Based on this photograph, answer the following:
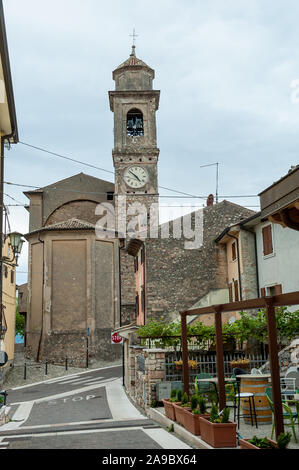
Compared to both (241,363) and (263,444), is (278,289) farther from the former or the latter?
(263,444)

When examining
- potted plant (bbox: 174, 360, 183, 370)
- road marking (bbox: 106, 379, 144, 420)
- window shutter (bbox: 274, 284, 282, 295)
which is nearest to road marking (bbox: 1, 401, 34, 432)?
road marking (bbox: 106, 379, 144, 420)

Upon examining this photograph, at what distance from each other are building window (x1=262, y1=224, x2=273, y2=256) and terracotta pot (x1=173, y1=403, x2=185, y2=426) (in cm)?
982

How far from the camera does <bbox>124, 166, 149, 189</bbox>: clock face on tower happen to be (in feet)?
113

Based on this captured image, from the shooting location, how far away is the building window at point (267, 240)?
1772 centimetres

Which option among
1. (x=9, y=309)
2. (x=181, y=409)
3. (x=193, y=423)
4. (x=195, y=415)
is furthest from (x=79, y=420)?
(x=9, y=309)

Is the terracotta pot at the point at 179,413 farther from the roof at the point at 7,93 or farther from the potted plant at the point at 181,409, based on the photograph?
the roof at the point at 7,93

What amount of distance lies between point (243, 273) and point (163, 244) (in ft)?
17.3

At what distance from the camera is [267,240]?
17.9 metres

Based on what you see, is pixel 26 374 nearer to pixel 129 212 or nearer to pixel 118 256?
pixel 118 256

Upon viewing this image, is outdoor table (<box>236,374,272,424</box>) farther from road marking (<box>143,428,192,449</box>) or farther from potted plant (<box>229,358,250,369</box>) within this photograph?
potted plant (<box>229,358,250,369</box>)

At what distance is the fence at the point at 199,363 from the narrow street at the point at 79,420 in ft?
4.33

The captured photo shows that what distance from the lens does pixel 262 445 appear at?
559 centimetres

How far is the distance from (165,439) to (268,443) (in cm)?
305
